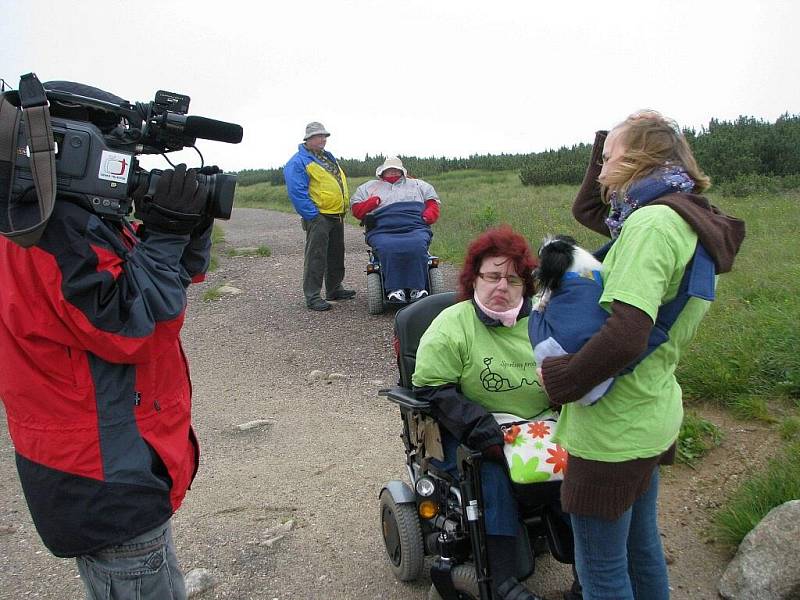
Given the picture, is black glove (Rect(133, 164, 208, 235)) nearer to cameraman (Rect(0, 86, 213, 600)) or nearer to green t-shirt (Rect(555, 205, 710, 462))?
cameraman (Rect(0, 86, 213, 600))

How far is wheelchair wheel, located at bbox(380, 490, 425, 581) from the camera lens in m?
3.12

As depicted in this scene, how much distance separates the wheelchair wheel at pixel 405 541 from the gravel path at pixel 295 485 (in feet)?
0.27

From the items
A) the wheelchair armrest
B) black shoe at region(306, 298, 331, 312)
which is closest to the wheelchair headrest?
the wheelchair armrest

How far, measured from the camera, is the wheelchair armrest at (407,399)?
2.96 meters

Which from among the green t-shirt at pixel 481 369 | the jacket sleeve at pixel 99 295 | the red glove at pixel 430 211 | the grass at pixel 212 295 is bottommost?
the grass at pixel 212 295

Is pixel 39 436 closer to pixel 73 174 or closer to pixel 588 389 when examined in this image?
pixel 73 174

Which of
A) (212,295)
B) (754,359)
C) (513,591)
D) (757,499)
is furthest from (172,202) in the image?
(212,295)

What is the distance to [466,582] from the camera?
276cm

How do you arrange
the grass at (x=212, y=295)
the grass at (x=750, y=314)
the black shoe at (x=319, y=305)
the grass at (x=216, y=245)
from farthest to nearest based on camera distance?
1. the grass at (x=216, y=245)
2. the grass at (x=212, y=295)
3. the black shoe at (x=319, y=305)
4. the grass at (x=750, y=314)

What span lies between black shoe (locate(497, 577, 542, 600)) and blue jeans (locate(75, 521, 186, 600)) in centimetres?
119

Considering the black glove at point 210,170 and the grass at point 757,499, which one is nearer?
the black glove at point 210,170

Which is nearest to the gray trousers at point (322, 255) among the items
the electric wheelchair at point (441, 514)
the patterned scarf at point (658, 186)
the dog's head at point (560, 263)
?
the electric wheelchair at point (441, 514)

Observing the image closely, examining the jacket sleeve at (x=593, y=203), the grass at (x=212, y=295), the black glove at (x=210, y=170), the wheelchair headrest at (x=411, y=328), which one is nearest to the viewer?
the black glove at (x=210, y=170)

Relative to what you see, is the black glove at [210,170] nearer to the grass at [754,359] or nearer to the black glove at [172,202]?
the black glove at [172,202]
